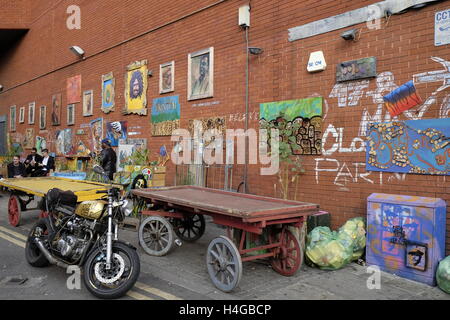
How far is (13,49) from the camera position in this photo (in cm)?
2353

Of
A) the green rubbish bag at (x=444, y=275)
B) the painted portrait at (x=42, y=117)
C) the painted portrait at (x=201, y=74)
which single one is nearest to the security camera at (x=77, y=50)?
the painted portrait at (x=42, y=117)

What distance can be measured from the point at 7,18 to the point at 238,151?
19617mm

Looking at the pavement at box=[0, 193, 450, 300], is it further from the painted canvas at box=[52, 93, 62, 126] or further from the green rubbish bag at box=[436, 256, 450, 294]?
the painted canvas at box=[52, 93, 62, 126]

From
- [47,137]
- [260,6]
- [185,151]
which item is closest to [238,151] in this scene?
[185,151]

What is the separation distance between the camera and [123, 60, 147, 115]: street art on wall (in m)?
12.2

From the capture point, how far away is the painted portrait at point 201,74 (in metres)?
9.84

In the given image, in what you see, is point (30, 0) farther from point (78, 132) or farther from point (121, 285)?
point (121, 285)

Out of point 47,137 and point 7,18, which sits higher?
point 7,18

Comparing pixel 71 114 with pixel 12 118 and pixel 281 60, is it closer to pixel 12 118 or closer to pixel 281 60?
pixel 12 118

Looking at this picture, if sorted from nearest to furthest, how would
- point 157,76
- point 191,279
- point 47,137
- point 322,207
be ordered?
point 191,279 → point 322,207 → point 157,76 → point 47,137

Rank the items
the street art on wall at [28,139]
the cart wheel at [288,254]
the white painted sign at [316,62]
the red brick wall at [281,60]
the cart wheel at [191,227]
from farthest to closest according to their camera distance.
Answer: the street art on wall at [28,139] < the white painted sign at [316,62] < the cart wheel at [191,227] < the red brick wall at [281,60] < the cart wheel at [288,254]

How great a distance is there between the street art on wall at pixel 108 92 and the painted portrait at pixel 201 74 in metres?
4.46

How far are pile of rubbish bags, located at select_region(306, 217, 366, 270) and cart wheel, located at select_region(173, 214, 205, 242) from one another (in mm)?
2166

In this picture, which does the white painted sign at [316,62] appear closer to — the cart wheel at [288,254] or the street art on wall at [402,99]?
the street art on wall at [402,99]
